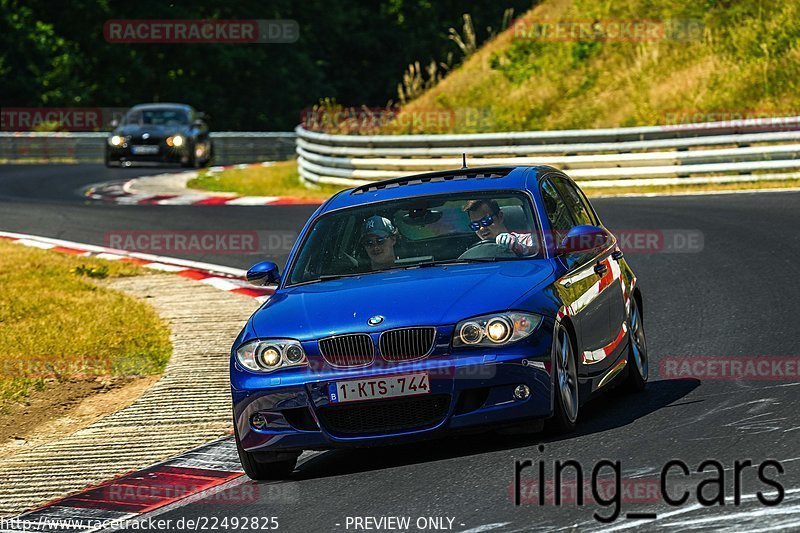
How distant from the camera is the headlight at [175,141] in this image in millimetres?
35250

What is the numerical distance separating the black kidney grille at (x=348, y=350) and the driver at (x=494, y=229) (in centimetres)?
141

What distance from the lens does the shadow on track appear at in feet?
24.9

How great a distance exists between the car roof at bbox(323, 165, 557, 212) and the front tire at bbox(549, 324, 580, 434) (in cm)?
136

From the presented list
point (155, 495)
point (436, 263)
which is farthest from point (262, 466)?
point (436, 263)

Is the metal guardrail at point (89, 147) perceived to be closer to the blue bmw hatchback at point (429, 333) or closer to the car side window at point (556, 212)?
the car side window at point (556, 212)

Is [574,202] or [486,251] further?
[574,202]

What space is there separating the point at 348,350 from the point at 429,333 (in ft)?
1.35

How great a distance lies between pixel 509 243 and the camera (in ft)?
27.8

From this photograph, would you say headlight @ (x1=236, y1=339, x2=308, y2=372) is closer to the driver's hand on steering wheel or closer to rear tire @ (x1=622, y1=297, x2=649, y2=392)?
the driver's hand on steering wheel

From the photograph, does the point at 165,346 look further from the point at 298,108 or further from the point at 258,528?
the point at 298,108

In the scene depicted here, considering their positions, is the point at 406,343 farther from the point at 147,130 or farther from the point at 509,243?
the point at 147,130

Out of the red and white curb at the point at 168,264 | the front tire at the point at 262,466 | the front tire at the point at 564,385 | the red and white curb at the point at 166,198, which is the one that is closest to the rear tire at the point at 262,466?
the front tire at the point at 262,466

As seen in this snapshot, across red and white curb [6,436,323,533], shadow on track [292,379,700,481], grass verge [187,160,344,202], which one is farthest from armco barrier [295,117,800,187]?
red and white curb [6,436,323,533]

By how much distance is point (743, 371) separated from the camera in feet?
30.0
